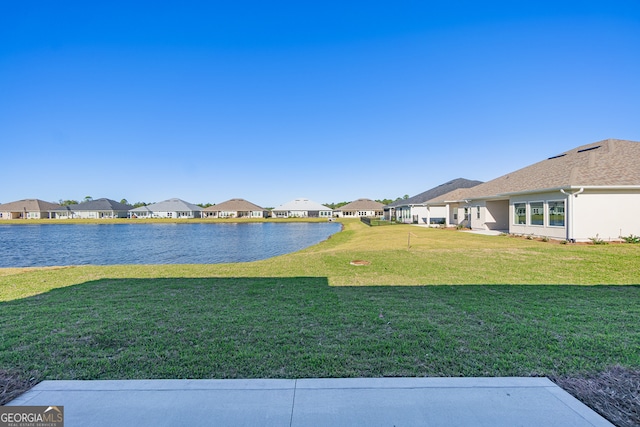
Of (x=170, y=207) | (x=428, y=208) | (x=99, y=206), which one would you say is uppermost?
(x=99, y=206)

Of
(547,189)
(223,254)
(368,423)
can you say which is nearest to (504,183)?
(547,189)

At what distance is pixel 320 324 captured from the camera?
4.41 m

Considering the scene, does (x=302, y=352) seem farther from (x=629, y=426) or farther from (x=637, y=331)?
(x=637, y=331)

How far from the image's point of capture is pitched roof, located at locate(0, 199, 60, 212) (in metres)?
77.8

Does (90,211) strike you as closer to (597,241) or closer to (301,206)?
(301,206)

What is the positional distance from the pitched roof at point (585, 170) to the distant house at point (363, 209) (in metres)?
52.2

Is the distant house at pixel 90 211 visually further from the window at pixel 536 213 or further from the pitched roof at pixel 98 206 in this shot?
the window at pixel 536 213

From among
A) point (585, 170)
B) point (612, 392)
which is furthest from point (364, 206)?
point (612, 392)

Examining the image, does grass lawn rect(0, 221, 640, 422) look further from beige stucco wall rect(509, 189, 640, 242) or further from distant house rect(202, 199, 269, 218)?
distant house rect(202, 199, 269, 218)

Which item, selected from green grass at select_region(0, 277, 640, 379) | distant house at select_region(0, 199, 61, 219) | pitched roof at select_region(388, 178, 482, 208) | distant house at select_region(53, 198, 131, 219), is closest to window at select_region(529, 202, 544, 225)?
green grass at select_region(0, 277, 640, 379)

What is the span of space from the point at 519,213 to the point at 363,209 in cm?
5670

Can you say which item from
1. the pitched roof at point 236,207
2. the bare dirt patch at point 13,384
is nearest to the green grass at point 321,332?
the bare dirt patch at point 13,384

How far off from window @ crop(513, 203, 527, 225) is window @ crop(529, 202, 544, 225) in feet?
1.91

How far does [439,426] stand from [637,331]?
3.70m
